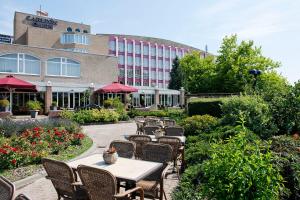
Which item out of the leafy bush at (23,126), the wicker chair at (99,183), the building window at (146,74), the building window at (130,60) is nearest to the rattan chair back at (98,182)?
the wicker chair at (99,183)

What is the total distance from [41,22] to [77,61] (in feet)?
72.6

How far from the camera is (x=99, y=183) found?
13.7ft

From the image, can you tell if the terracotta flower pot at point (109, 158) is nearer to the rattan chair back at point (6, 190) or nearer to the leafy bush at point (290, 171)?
the rattan chair back at point (6, 190)

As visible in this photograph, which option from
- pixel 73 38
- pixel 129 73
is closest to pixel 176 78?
pixel 129 73

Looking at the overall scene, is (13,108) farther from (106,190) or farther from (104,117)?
(106,190)

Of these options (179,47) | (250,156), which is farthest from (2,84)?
(179,47)

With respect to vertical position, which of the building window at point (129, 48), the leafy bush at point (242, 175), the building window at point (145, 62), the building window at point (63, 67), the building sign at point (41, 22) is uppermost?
the building sign at point (41, 22)

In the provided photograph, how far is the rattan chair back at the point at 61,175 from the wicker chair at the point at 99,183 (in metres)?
0.38

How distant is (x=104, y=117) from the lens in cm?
2248

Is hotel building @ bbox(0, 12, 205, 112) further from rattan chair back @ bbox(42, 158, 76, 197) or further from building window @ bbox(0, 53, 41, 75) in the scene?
rattan chair back @ bbox(42, 158, 76, 197)

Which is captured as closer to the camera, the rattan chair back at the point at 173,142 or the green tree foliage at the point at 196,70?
the rattan chair back at the point at 173,142

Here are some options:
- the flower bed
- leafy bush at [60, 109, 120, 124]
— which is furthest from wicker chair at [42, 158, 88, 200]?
leafy bush at [60, 109, 120, 124]

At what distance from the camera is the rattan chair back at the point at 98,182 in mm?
4078

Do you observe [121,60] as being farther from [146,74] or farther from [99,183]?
[99,183]
